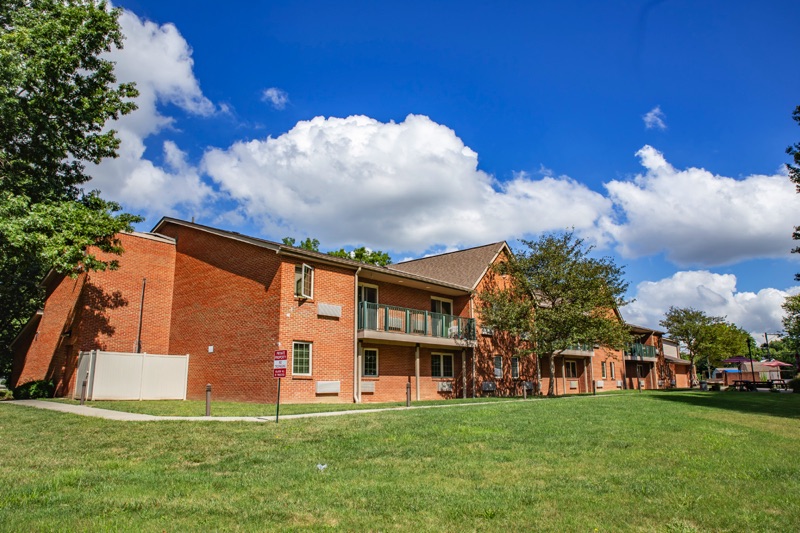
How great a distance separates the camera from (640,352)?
4681 centimetres

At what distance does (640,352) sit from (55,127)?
147 feet

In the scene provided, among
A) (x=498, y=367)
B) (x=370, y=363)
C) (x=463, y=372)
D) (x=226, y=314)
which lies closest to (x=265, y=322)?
(x=226, y=314)

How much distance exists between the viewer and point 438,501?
6.05m

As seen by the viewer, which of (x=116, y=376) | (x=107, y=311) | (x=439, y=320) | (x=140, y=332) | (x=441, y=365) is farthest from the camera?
(x=441, y=365)

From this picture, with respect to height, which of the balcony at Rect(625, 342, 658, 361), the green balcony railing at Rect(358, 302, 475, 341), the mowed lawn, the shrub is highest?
the green balcony railing at Rect(358, 302, 475, 341)

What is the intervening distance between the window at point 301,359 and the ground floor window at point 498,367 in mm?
12864

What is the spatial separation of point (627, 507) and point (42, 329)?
2845 centimetres

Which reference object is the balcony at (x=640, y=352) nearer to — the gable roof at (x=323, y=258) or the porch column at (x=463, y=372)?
the porch column at (x=463, y=372)

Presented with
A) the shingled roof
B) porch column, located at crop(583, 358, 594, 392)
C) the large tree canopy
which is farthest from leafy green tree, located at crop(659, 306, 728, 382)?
the shingled roof

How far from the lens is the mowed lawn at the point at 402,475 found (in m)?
5.43

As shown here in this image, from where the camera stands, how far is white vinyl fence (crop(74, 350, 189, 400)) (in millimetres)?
20047

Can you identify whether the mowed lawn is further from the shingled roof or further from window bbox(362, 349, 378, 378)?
the shingled roof

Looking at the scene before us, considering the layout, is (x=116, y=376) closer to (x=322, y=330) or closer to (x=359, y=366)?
(x=322, y=330)

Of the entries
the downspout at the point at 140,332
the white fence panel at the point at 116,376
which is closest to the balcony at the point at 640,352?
the downspout at the point at 140,332
